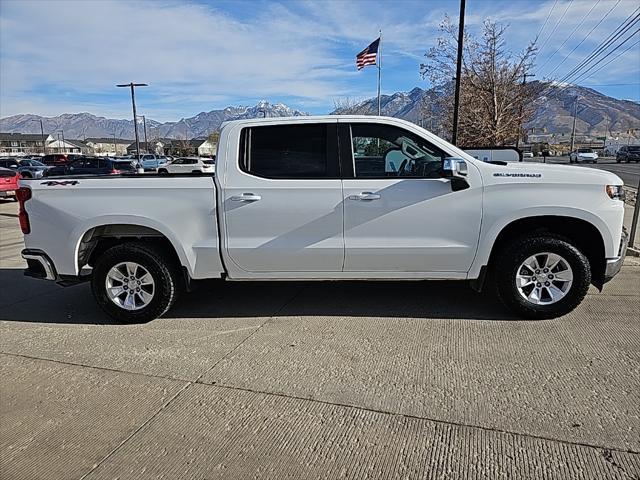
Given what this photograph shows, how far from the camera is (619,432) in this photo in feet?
8.84

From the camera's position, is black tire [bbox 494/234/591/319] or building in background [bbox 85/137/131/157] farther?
building in background [bbox 85/137/131/157]

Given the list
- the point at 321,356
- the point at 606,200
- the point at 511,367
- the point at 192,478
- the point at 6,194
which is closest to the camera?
the point at 192,478

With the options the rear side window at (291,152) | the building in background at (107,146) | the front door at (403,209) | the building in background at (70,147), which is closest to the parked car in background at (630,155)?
the front door at (403,209)

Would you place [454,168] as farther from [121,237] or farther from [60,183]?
[60,183]

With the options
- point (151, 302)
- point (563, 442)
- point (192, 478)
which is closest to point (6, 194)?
point (151, 302)

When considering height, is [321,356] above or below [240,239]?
below

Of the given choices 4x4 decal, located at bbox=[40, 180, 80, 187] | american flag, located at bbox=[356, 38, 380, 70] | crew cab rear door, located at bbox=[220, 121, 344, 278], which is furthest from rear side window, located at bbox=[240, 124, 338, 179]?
american flag, located at bbox=[356, 38, 380, 70]

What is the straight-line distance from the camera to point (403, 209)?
4.28 m

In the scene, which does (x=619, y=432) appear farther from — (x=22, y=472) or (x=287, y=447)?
(x=22, y=472)

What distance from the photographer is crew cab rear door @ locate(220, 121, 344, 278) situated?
429cm

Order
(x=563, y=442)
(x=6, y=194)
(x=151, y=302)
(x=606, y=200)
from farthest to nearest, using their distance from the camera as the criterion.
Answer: (x=6, y=194) < (x=151, y=302) < (x=606, y=200) < (x=563, y=442)

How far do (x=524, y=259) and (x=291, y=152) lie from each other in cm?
235

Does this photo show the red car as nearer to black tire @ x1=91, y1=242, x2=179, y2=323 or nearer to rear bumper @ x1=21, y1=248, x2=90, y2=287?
rear bumper @ x1=21, y1=248, x2=90, y2=287

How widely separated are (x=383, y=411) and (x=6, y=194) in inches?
721
